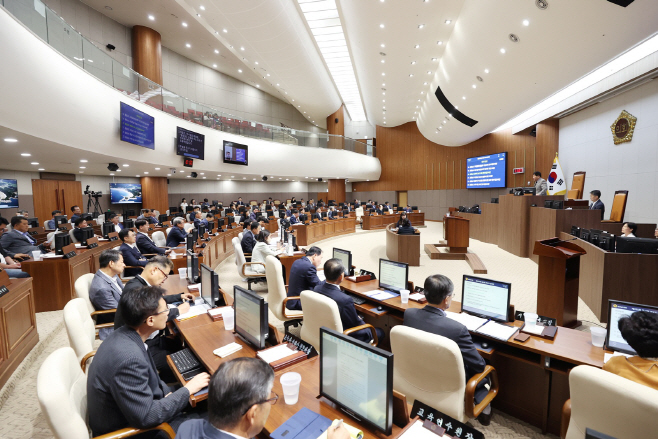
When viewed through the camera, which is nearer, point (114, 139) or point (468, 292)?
point (468, 292)

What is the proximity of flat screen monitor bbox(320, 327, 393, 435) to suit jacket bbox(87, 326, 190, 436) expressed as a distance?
0.86 metres

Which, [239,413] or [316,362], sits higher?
[239,413]

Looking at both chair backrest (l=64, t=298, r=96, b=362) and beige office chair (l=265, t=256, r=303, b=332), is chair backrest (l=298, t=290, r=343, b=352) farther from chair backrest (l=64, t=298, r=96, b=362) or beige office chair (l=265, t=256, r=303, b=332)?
chair backrest (l=64, t=298, r=96, b=362)

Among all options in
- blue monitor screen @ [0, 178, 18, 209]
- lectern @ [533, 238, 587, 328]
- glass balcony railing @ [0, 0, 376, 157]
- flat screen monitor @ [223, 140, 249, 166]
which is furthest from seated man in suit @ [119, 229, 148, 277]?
flat screen monitor @ [223, 140, 249, 166]

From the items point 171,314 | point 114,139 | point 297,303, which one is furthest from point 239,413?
point 114,139

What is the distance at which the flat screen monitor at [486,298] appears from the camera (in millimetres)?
2908

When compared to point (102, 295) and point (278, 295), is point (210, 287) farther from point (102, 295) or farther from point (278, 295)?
point (102, 295)

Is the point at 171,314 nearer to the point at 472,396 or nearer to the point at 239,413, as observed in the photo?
the point at 239,413

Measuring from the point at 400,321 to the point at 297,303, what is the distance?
49.6 inches

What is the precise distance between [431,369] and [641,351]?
1.12 m

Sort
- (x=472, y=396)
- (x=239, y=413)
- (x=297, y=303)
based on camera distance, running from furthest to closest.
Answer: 1. (x=297, y=303)
2. (x=472, y=396)
3. (x=239, y=413)

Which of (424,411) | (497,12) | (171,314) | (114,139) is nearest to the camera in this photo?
(424,411)

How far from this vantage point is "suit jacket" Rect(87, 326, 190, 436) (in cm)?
165

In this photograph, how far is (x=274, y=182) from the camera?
22.0 meters
